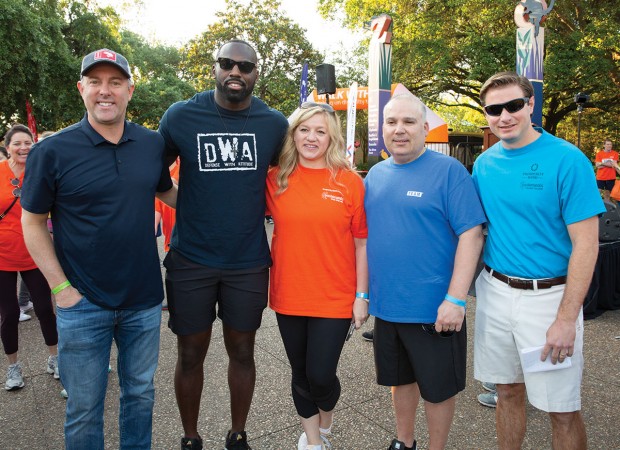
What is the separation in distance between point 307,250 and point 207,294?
2.00 feet

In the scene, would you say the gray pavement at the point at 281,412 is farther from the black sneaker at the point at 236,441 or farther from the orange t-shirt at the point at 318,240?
the orange t-shirt at the point at 318,240

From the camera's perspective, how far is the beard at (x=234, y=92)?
2.56m

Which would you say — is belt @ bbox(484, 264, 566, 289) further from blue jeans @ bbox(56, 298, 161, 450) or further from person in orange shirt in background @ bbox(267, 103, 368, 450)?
blue jeans @ bbox(56, 298, 161, 450)

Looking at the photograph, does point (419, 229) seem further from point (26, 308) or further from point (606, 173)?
point (606, 173)

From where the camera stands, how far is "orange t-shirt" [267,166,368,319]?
2.52 m

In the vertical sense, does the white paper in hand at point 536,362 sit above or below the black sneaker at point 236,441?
above

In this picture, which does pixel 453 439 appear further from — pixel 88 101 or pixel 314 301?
pixel 88 101

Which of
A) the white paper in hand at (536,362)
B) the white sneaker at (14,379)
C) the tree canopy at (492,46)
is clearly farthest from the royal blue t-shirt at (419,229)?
the tree canopy at (492,46)

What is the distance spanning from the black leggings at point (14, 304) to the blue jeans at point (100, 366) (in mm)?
1770

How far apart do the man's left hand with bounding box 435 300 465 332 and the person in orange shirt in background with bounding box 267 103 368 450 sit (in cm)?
42

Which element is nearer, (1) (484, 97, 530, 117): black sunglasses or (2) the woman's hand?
(1) (484, 97, 530, 117): black sunglasses

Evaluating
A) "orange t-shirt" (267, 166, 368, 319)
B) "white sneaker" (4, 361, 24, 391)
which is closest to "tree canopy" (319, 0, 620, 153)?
"orange t-shirt" (267, 166, 368, 319)

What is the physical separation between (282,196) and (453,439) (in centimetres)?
185

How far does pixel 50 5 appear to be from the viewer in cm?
1650
